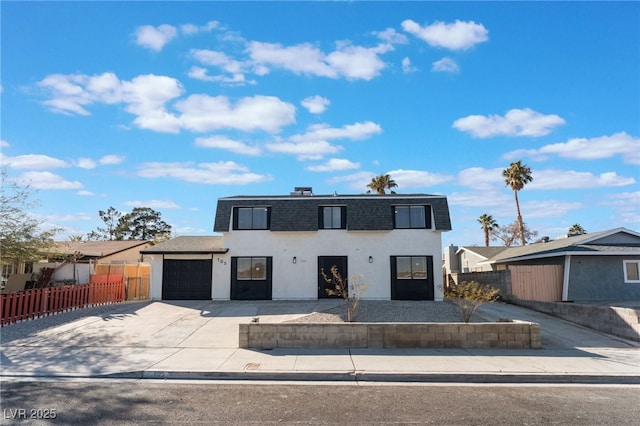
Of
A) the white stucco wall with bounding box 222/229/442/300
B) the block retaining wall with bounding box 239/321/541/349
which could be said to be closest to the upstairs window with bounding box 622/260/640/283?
the white stucco wall with bounding box 222/229/442/300

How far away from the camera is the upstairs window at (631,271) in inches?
743

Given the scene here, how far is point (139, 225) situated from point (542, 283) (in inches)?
1958

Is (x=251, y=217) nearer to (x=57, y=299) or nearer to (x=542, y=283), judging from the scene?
(x=57, y=299)

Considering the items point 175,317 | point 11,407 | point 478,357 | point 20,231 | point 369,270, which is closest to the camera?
point 11,407

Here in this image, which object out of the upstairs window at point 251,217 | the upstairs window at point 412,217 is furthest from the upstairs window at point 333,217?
the upstairs window at point 251,217

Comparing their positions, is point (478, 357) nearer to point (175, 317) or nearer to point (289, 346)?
point (289, 346)

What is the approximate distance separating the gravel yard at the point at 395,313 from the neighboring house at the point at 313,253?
3239mm

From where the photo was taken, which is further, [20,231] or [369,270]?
[369,270]

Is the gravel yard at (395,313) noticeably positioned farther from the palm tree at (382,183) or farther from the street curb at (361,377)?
the palm tree at (382,183)

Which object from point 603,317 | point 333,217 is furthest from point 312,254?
point 603,317

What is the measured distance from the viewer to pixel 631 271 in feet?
62.2

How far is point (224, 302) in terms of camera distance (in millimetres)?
19875

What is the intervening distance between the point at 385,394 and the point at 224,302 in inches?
528

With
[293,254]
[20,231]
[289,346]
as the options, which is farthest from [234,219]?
[289,346]
